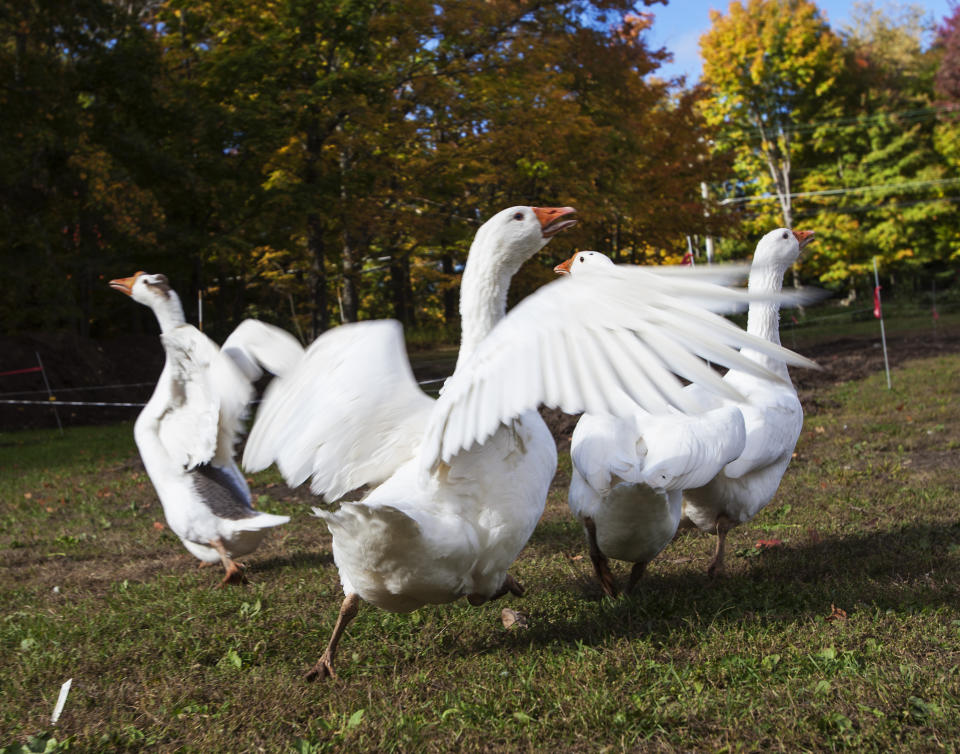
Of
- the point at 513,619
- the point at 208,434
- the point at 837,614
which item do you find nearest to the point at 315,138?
the point at 208,434

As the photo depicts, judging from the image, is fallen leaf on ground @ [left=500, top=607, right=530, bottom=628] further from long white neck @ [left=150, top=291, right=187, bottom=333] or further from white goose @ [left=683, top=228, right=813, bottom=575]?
long white neck @ [left=150, top=291, right=187, bottom=333]

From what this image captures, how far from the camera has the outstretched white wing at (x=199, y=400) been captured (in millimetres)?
5285

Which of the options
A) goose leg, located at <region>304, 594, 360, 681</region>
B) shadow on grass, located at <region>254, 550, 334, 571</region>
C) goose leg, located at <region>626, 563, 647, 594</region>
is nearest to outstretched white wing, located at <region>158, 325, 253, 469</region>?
shadow on grass, located at <region>254, 550, 334, 571</region>

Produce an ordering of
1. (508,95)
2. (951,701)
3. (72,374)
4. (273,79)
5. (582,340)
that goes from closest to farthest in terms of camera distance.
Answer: (582,340), (951,701), (273,79), (508,95), (72,374)

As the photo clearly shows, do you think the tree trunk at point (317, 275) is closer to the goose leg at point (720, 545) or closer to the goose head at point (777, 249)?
the goose head at point (777, 249)

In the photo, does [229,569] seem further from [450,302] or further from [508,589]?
[450,302]

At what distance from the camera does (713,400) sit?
13.0ft

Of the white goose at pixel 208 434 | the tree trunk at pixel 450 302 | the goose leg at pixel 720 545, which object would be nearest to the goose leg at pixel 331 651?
the white goose at pixel 208 434

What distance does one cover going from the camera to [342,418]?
352cm

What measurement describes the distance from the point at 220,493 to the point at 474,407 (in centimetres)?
327

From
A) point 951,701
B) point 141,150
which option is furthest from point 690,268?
point 141,150

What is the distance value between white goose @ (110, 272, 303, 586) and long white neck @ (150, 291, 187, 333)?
254 millimetres

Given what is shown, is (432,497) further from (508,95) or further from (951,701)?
(508,95)

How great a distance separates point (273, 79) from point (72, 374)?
7.08 metres
